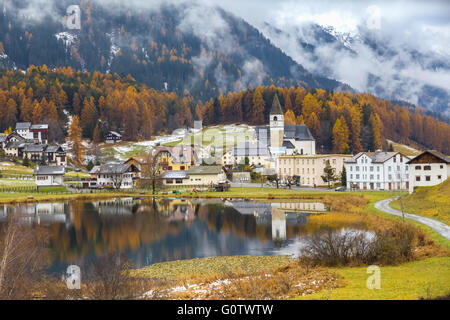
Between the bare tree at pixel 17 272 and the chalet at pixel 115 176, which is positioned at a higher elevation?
the chalet at pixel 115 176

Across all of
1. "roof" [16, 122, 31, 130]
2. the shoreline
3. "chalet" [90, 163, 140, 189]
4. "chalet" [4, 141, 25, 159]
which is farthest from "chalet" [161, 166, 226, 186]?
"roof" [16, 122, 31, 130]

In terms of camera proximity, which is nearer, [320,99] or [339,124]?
[339,124]

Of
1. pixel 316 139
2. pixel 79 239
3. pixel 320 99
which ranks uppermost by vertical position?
pixel 320 99

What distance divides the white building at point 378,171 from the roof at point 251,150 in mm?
24658

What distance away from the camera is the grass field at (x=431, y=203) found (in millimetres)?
31552

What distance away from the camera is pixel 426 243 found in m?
22.0

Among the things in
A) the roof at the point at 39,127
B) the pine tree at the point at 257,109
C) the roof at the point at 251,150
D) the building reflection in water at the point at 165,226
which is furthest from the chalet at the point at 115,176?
the pine tree at the point at 257,109

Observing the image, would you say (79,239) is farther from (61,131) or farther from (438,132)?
(438,132)

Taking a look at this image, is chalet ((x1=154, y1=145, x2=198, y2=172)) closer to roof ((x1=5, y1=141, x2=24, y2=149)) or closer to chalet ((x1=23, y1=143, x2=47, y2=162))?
chalet ((x1=23, y1=143, x2=47, y2=162))

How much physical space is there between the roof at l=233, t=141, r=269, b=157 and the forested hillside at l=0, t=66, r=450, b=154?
2082 centimetres

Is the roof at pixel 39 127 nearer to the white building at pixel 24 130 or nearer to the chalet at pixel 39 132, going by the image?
the chalet at pixel 39 132

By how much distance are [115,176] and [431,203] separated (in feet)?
157

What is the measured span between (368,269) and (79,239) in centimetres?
2002

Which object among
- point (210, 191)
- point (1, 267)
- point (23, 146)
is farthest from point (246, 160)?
point (1, 267)
